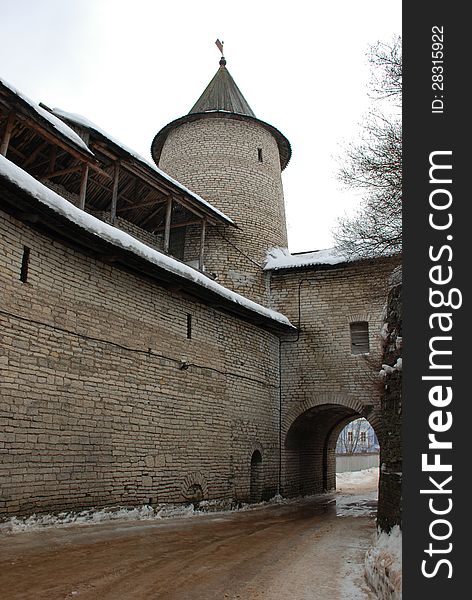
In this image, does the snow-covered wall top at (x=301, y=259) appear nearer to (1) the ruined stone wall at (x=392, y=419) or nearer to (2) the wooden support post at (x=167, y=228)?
(2) the wooden support post at (x=167, y=228)

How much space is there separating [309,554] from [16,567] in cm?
352

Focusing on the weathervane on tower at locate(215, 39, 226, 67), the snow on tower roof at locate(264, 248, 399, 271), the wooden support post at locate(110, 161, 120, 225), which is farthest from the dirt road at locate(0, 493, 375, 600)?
the weathervane on tower at locate(215, 39, 226, 67)

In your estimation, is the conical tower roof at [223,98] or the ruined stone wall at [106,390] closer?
the ruined stone wall at [106,390]

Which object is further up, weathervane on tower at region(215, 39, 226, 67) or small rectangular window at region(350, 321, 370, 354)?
weathervane on tower at region(215, 39, 226, 67)

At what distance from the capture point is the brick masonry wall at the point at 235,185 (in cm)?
1529

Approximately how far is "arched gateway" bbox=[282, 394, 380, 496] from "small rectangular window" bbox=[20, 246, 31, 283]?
8.50 m

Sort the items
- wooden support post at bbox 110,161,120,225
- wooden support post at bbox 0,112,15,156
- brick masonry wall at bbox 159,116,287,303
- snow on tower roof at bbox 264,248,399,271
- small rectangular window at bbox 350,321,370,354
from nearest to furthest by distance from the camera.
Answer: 1. wooden support post at bbox 0,112,15,156
2. wooden support post at bbox 110,161,120,225
3. small rectangular window at bbox 350,321,370,354
4. snow on tower roof at bbox 264,248,399,271
5. brick masonry wall at bbox 159,116,287,303

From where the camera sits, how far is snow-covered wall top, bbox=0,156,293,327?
6848 mm

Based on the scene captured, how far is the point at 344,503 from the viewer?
1431 cm

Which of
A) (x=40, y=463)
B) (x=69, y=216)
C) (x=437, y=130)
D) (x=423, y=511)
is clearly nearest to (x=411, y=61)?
(x=437, y=130)

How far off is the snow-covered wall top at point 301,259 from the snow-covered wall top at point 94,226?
334 cm

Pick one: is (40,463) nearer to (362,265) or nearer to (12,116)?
(12,116)

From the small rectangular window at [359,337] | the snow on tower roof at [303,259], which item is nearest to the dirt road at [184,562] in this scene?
the small rectangular window at [359,337]

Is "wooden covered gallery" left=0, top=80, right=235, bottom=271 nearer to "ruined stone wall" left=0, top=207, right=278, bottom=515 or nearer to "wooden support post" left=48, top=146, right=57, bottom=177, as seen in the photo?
"wooden support post" left=48, top=146, right=57, bottom=177
